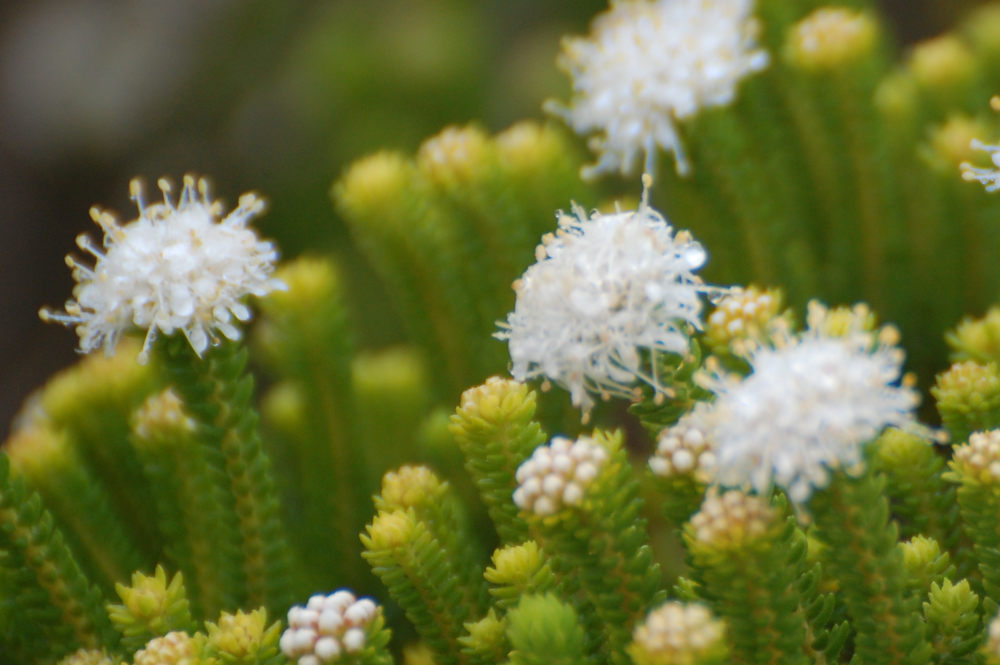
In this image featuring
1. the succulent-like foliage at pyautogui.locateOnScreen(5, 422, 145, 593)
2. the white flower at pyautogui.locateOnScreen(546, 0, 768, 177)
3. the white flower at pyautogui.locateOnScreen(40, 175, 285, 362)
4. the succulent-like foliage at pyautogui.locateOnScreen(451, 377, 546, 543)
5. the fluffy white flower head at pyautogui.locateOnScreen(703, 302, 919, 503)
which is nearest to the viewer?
the fluffy white flower head at pyautogui.locateOnScreen(703, 302, 919, 503)

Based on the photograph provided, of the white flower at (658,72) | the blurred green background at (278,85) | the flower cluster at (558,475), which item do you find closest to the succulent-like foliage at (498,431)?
the flower cluster at (558,475)

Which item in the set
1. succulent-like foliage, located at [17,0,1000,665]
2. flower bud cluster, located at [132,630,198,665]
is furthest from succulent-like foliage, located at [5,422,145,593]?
flower bud cluster, located at [132,630,198,665]

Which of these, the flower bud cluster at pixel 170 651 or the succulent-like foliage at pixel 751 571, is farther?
the flower bud cluster at pixel 170 651

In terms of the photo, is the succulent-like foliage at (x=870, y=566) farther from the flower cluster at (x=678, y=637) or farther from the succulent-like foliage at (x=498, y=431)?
the succulent-like foliage at (x=498, y=431)

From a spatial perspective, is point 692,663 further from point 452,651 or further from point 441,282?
point 441,282

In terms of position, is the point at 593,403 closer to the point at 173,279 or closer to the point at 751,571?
Answer: the point at 751,571

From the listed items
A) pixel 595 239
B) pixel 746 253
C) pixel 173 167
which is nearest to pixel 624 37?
pixel 746 253

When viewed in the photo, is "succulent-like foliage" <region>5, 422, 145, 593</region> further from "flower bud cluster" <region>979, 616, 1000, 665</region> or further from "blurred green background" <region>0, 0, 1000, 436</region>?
"blurred green background" <region>0, 0, 1000, 436</region>
